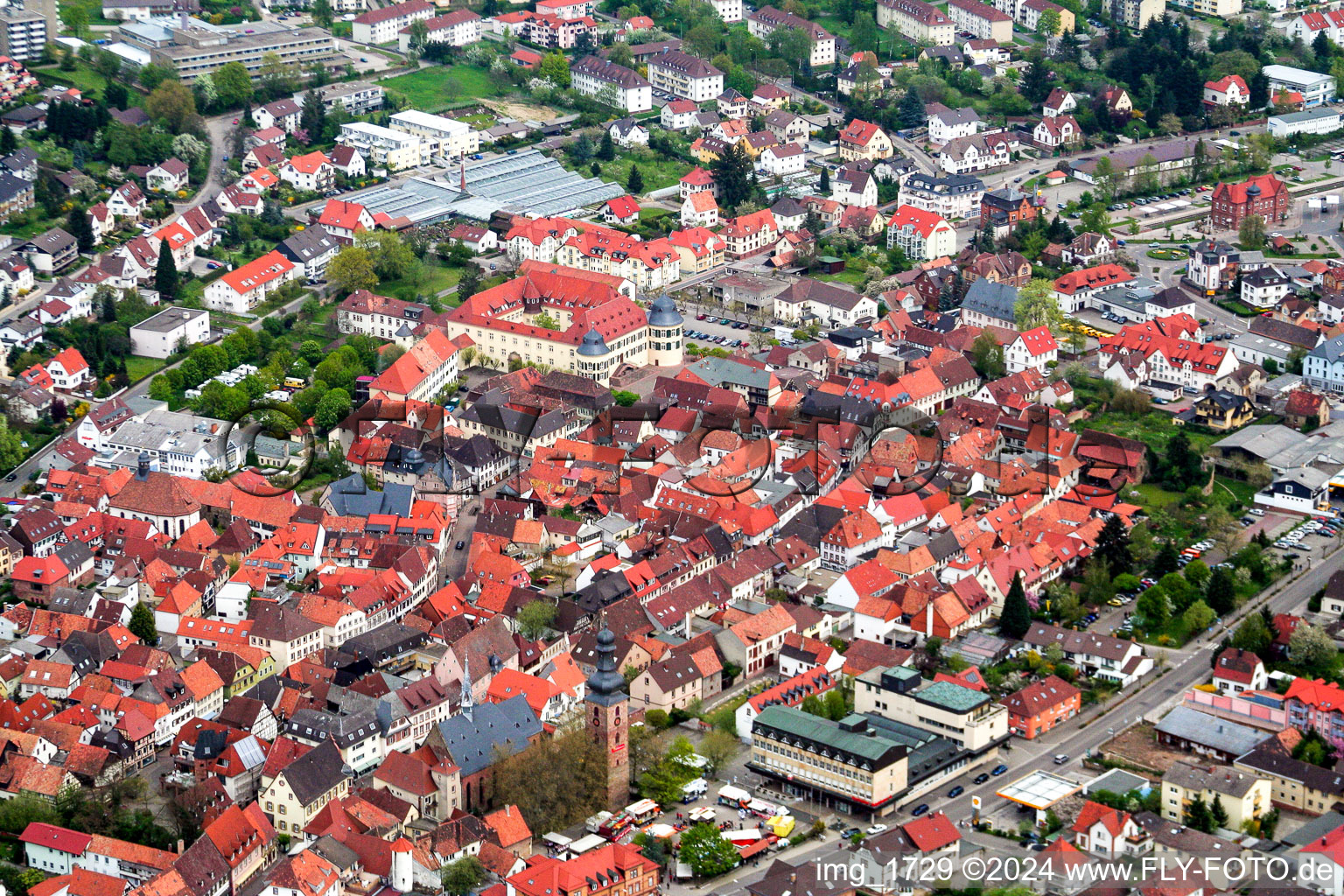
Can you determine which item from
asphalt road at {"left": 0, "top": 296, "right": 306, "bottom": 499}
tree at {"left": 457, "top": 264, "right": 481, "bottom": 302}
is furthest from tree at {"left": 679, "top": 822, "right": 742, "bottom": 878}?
tree at {"left": 457, "top": 264, "right": 481, "bottom": 302}

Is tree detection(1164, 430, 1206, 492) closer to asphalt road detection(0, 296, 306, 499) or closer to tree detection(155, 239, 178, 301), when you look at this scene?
asphalt road detection(0, 296, 306, 499)

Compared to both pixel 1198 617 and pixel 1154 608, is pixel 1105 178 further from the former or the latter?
pixel 1198 617

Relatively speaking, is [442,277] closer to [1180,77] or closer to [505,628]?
[505,628]

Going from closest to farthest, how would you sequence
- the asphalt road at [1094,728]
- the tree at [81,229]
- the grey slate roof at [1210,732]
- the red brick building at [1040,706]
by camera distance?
the asphalt road at [1094,728], the grey slate roof at [1210,732], the red brick building at [1040,706], the tree at [81,229]

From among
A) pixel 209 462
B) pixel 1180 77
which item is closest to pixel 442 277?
pixel 209 462

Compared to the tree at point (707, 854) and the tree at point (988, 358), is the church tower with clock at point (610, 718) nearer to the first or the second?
the tree at point (707, 854)

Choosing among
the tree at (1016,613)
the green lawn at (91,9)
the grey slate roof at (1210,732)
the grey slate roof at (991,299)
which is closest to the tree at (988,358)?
the grey slate roof at (991,299)
